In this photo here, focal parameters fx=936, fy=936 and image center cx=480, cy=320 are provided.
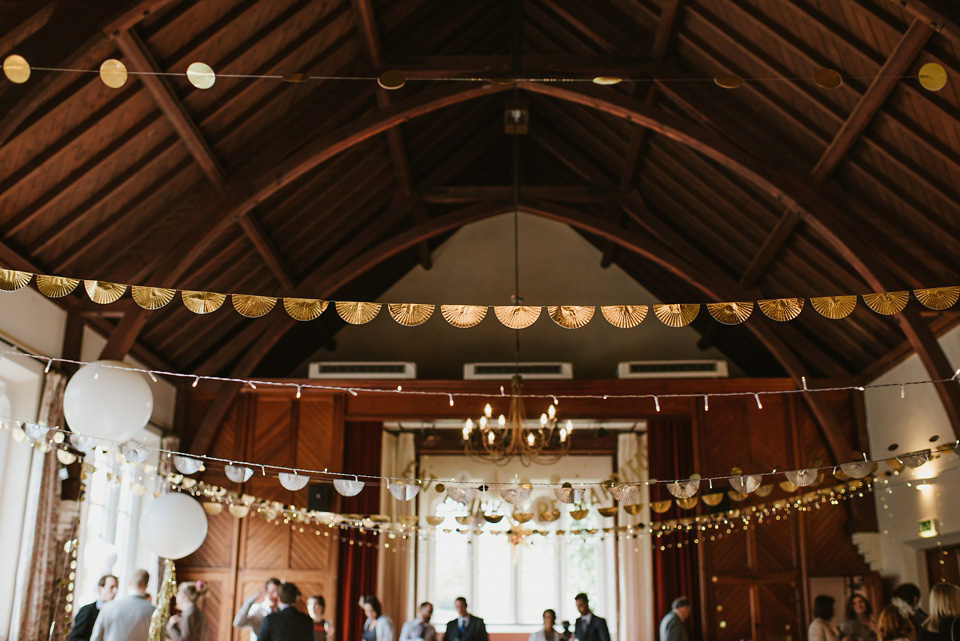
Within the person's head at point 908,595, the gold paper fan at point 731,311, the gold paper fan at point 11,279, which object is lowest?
the person's head at point 908,595

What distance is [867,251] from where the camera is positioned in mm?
7879

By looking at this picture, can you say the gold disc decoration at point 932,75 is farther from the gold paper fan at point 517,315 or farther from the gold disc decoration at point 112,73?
the gold disc decoration at point 112,73

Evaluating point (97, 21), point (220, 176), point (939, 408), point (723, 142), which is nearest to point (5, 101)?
point (97, 21)

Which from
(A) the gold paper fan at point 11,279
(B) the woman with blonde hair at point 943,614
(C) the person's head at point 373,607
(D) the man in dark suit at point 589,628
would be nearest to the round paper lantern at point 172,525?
(A) the gold paper fan at point 11,279

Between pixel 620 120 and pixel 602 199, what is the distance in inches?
46.9

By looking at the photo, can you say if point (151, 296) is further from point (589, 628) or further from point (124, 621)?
point (589, 628)

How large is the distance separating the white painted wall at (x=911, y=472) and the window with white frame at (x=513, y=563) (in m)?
3.83

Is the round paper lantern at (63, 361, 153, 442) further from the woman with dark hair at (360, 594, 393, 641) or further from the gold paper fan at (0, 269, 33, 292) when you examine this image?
the woman with dark hair at (360, 594, 393, 641)

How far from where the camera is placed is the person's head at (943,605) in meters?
4.49

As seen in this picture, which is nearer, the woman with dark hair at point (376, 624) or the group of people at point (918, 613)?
the group of people at point (918, 613)

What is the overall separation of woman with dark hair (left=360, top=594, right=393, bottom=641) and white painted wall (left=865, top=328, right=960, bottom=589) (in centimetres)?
537

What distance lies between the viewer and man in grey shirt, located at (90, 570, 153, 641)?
592 cm

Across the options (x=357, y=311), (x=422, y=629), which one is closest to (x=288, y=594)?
(x=357, y=311)

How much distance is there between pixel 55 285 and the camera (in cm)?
498
